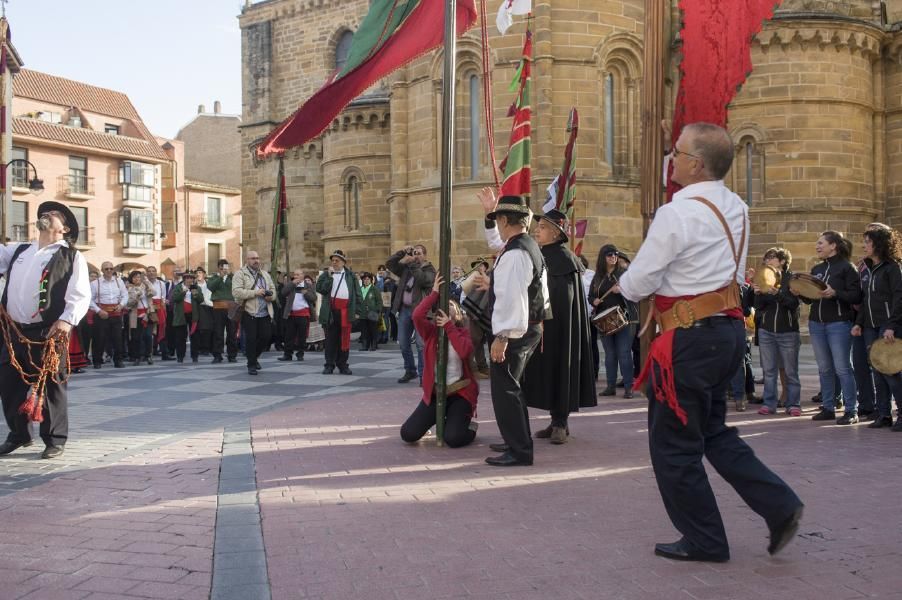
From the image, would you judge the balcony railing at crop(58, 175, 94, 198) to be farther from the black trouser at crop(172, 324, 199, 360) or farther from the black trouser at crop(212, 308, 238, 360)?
the black trouser at crop(212, 308, 238, 360)

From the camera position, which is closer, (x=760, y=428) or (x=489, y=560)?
(x=489, y=560)

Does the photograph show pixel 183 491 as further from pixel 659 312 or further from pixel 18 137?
pixel 18 137

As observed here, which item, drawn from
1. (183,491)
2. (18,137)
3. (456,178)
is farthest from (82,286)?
(18,137)

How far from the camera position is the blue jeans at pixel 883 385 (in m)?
8.55

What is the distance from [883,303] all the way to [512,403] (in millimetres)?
4325

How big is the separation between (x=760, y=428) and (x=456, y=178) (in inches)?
621

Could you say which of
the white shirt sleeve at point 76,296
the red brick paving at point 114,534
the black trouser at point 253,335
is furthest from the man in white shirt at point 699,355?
the black trouser at point 253,335

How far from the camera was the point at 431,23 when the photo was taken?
26.2 ft

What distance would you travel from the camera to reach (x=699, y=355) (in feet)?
14.0

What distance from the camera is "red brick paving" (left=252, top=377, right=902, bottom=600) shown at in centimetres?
394

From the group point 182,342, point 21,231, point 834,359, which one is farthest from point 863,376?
point 21,231

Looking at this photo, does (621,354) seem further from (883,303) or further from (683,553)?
(683,553)

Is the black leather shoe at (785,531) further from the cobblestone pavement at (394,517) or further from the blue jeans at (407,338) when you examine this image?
the blue jeans at (407,338)

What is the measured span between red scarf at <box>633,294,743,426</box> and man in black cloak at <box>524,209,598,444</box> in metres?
3.04
